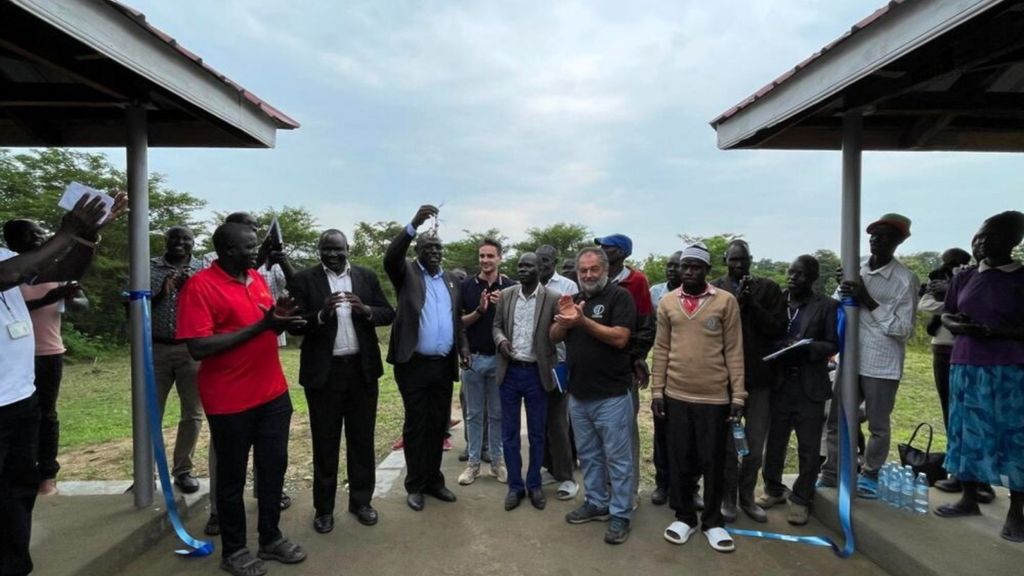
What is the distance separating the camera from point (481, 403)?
4859 millimetres

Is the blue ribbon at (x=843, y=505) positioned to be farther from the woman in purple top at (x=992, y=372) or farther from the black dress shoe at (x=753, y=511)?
the woman in purple top at (x=992, y=372)

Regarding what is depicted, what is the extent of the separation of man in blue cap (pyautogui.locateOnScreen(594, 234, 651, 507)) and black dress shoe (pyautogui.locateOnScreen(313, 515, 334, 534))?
2.20 meters

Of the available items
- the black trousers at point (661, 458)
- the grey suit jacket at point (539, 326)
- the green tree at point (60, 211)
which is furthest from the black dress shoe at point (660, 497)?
the green tree at point (60, 211)

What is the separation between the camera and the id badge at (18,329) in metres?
2.53

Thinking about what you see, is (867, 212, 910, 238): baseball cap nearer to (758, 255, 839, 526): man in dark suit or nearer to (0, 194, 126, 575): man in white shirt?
(758, 255, 839, 526): man in dark suit

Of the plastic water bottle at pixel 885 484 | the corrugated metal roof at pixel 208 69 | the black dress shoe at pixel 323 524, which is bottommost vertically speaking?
the black dress shoe at pixel 323 524

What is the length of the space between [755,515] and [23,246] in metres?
5.66

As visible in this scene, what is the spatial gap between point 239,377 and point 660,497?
10.4 feet

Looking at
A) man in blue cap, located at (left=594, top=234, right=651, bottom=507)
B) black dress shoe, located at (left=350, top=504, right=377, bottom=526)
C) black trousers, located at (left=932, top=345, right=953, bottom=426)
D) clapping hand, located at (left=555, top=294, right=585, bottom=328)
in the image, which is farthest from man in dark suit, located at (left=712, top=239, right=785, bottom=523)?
black dress shoe, located at (left=350, top=504, right=377, bottom=526)

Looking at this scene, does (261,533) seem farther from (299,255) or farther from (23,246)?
(299,255)

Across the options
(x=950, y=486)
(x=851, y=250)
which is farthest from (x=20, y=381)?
(x=950, y=486)

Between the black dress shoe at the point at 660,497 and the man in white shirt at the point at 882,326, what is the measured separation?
1376mm

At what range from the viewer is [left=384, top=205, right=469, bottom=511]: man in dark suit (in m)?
4.24

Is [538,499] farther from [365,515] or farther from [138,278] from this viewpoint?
[138,278]
